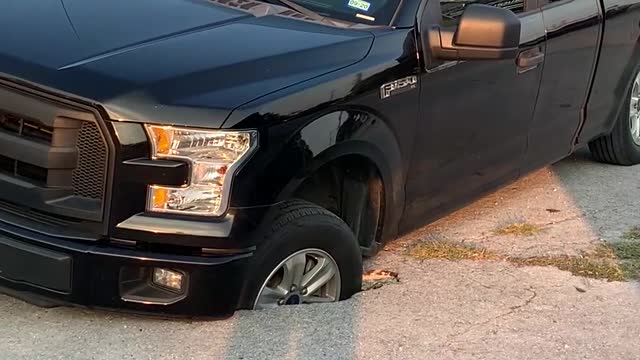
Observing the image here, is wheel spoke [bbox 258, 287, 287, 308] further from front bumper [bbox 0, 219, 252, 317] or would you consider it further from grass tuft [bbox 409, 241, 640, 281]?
grass tuft [bbox 409, 241, 640, 281]

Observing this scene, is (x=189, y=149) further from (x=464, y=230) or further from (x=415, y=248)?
(x=464, y=230)

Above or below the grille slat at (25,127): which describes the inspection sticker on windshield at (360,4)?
above

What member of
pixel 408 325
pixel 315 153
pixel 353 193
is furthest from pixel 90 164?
pixel 408 325

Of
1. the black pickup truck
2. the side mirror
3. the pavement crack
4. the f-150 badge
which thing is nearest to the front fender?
the black pickup truck

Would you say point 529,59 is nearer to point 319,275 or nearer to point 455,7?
point 455,7

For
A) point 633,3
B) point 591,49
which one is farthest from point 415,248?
point 633,3

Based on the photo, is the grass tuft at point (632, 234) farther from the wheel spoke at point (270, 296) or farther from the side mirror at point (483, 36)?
the wheel spoke at point (270, 296)

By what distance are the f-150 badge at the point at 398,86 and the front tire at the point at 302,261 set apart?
0.62 metres

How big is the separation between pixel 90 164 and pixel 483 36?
6.17ft

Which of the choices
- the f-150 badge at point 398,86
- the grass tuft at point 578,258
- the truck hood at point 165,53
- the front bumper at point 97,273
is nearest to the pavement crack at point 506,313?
the grass tuft at point 578,258

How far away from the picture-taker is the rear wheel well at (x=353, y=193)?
171 inches

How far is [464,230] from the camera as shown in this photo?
18.2ft

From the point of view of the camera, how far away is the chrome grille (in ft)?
11.5

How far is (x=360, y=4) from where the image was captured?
15.0 ft
